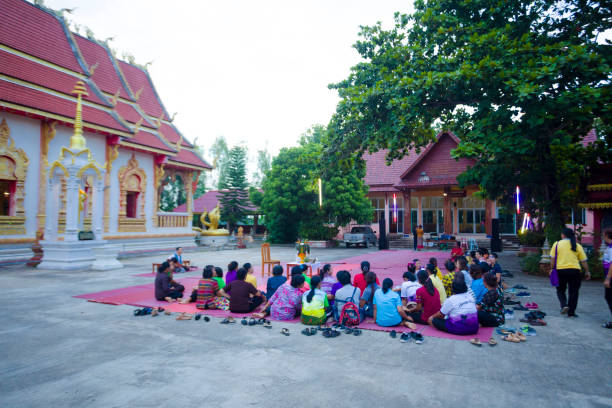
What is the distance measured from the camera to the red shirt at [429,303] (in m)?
6.68

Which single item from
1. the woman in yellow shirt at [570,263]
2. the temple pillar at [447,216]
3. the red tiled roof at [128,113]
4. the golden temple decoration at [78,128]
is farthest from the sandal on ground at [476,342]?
the temple pillar at [447,216]

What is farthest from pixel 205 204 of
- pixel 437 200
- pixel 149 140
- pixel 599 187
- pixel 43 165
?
pixel 599 187

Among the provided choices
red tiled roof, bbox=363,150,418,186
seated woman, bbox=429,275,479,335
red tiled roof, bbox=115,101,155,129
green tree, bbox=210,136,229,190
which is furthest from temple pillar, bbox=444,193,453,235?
green tree, bbox=210,136,229,190

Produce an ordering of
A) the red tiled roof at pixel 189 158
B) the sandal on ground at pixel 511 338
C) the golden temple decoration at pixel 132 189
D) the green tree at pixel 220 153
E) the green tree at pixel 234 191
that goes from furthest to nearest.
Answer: the green tree at pixel 220 153
the green tree at pixel 234 191
the red tiled roof at pixel 189 158
the golden temple decoration at pixel 132 189
the sandal on ground at pixel 511 338

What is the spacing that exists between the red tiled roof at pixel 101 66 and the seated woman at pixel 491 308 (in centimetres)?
2195

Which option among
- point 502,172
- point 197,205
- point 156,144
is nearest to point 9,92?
point 156,144

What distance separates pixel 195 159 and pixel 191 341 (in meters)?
21.9

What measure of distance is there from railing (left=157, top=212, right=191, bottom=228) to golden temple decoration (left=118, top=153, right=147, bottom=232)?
54.4 inches

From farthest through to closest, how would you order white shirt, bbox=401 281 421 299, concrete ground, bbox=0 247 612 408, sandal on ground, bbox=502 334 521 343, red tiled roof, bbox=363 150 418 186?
red tiled roof, bbox=363 150 418 186 → white shirt, bbox=401 281 421 299 → sandal on ground, bbox=502 334 521 343 → concrete ground, bbox=0 247 612 408

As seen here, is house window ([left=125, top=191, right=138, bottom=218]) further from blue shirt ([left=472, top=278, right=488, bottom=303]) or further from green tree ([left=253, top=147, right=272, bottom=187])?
green tree ([left=253, top=147, right=272, bottom=187])

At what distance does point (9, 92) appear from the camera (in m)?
14.8

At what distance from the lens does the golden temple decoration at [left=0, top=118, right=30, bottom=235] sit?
50.2ft

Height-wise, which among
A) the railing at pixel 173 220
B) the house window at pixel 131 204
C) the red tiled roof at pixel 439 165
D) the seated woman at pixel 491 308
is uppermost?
the red tiled roof at pixel 439 165

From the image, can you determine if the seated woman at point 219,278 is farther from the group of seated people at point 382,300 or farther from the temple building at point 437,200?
the temple building at point 437,200
